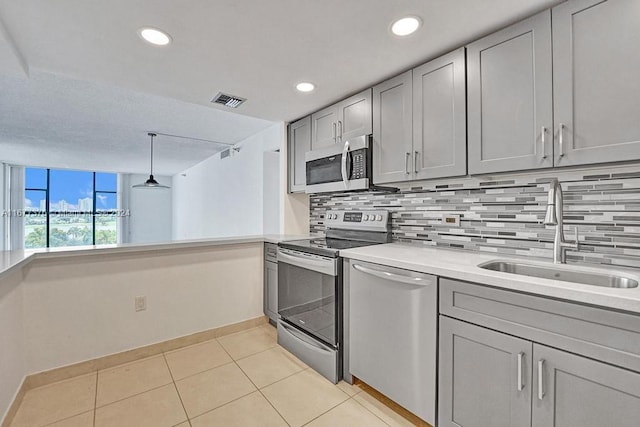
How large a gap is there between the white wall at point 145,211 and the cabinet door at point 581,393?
29.7ft

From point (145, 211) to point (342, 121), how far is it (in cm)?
840

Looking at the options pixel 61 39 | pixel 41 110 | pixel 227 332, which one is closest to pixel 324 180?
pixel 227 332

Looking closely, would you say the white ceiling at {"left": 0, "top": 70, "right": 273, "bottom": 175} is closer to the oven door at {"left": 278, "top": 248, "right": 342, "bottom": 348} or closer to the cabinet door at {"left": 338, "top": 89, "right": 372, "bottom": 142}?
the cabinet door at {"left": 338, "top": 89, "right": 372, "bottom": 142}

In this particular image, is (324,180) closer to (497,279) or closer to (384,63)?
(384,63)

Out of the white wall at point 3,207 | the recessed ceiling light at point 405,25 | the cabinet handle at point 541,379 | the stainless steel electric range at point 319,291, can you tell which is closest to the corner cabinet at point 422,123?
the recessed ceiling light at point 405,25

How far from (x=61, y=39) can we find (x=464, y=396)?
2.87 m

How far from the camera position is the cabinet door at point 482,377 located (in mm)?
1158

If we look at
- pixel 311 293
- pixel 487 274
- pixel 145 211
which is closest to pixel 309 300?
pixel 311 293

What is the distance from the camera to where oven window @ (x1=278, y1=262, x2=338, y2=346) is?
2006mm

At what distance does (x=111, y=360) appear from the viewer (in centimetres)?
217

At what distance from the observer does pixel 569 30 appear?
1.33 metres

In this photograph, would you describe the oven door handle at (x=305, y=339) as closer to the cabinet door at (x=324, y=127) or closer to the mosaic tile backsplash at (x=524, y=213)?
the mosaic tile backsplash at (x=524, y=213)

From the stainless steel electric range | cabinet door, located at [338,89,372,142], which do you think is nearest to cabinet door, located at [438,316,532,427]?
the stainless steel electric range

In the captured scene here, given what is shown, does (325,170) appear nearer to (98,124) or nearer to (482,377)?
(482,377)
